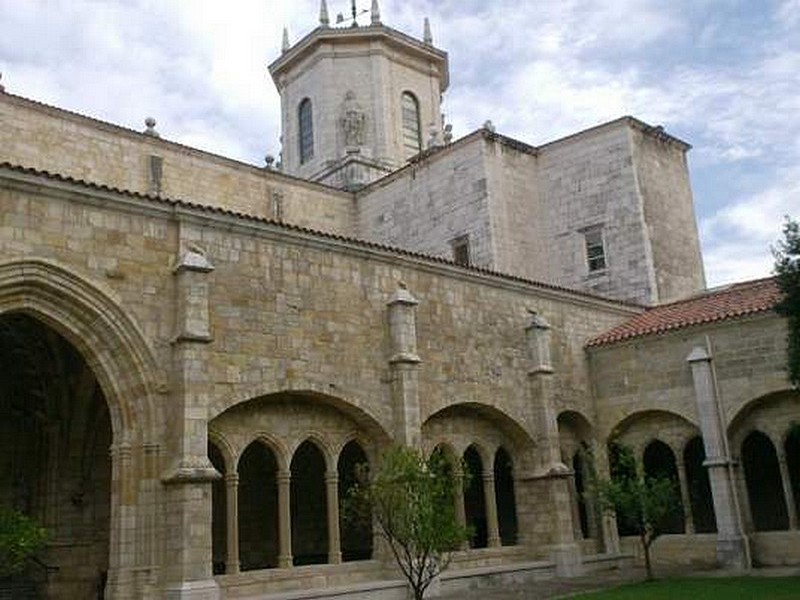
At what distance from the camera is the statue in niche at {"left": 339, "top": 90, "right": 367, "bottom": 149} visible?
26.7 meters

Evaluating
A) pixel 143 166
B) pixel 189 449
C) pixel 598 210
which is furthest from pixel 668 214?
pixel 189 449

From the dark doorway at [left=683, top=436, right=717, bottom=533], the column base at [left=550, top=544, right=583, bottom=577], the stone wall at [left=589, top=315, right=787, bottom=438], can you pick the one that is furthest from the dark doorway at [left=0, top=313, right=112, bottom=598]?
the dark doorway at [left=683, top=436, right=717, bottom=533]

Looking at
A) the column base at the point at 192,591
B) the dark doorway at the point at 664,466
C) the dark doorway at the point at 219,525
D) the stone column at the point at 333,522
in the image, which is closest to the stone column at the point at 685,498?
the dark doorway at the point at 664,466

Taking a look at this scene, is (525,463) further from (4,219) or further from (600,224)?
(4,219)

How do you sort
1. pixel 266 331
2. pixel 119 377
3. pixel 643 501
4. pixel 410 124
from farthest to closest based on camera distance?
pixel 410 124 < pixel 643 501 < pixel 266 331 < pixel 119 377

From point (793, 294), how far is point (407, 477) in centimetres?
580

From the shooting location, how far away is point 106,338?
11742 mm

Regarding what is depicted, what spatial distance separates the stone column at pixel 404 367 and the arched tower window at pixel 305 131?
14138 mm

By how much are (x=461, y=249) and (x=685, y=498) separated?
8891mm

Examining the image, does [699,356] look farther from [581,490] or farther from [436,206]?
[436,206]

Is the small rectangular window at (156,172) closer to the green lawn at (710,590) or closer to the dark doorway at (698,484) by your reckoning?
the green lawn at (710,590)

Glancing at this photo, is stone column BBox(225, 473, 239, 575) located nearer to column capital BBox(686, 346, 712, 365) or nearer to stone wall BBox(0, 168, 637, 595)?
stone wall BBox(0, 168, 637, 595)

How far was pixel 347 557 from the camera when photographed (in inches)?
725

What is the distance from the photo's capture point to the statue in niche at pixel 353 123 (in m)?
26.7
